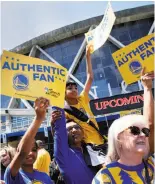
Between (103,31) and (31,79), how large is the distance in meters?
1.11

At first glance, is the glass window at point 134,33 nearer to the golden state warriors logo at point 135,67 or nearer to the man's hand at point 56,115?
the golden state warriors logo at point 135,67

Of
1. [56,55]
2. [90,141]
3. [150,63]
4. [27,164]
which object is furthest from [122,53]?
[56,55]

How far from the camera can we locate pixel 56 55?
2511cm

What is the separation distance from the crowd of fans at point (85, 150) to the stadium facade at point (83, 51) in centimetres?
1706

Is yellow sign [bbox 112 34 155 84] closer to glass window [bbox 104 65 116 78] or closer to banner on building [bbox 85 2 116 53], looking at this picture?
banner on building [bbox 85 2 116 53]

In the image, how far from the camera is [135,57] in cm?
305

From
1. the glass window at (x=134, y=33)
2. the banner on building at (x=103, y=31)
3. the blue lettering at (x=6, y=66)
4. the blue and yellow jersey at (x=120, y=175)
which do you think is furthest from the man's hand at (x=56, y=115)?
the glass window at (x=134, y=33)

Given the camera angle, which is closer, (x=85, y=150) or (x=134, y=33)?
(x=85, y=150)

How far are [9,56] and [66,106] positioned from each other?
0.88 metres

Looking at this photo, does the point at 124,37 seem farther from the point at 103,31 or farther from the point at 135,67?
the point at 135,67

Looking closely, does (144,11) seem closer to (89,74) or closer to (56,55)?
(56,55)

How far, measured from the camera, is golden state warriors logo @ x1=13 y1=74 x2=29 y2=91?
2.37 m

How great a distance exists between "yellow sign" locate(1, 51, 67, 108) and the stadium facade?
17.6 metres

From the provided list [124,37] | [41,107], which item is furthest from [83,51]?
[41,107]
